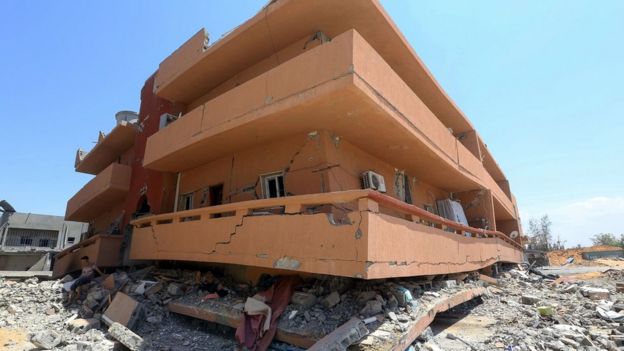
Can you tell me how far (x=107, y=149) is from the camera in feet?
50.9

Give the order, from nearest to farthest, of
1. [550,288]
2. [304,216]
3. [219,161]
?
1. [304,216]
2. [219,161]
3. [550,288]

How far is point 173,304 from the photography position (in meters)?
6.78

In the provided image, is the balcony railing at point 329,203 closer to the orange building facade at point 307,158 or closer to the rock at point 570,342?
the orange building facade at point 307,158

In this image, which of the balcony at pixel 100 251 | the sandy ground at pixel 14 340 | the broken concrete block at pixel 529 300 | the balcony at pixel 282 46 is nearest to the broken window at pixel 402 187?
the balcony at pixel 282 46

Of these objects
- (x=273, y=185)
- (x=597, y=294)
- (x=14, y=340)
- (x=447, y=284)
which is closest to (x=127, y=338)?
(x=14, y=340)

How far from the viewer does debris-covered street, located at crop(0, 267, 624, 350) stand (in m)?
4.93

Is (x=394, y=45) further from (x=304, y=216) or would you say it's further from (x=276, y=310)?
(x=276, y=310)

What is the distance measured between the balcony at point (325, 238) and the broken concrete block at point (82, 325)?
1.81 m

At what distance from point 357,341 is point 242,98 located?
5.05m

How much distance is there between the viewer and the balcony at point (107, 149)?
1363cm

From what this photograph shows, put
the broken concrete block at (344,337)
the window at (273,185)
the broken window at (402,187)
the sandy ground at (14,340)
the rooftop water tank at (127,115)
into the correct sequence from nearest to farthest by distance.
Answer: the broken concrete block at (344,337) → the sandy ground at (14,340) → the window at (273,185) → the broken window at (402,187) → the rooftop water tank at (127,115)

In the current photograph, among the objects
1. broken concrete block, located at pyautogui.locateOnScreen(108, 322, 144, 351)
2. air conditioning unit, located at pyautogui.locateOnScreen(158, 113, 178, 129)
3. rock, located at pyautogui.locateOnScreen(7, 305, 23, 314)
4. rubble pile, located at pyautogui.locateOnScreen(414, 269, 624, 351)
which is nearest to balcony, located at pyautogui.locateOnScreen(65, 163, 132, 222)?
air conditioning unit, located at pyautogui.locateOnScreen(158, 113, 178, 129)

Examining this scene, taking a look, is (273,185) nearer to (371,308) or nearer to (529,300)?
(371,308)

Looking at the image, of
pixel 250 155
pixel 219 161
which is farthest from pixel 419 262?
pixel 219 161
